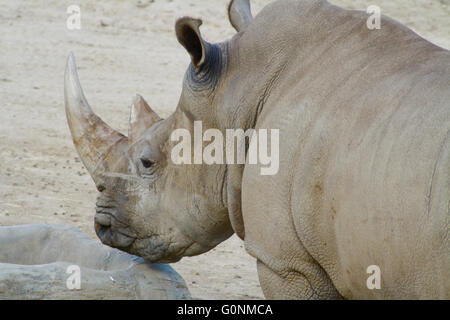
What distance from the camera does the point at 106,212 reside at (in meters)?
4.17

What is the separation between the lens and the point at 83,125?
14.3 ft

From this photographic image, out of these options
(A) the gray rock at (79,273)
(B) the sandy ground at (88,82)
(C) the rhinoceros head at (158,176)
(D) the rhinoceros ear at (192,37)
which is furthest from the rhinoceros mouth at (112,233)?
(B) the sandy ground at (88,82)

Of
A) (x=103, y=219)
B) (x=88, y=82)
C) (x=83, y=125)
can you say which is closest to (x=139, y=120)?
(x=83, y=125)

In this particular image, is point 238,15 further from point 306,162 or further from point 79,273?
point 79,273

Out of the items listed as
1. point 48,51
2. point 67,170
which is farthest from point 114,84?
point 67,170

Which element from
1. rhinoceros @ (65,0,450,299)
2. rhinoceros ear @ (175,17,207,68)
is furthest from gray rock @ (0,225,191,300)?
rhinoceros ear @ (175,17,207,68)

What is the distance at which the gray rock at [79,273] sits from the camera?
415 centimetres

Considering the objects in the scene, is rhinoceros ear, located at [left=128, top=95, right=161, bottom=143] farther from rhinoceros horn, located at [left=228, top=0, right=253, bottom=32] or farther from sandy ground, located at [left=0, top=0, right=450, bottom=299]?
sandy ground, located at [left=0, top=0, right=450, bottom=299]

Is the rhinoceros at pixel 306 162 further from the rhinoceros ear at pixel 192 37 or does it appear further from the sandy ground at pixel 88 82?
the sandy ground at pixel 88 82

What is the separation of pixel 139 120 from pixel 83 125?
266 millimetres

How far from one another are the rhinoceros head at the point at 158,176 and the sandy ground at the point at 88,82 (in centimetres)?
122

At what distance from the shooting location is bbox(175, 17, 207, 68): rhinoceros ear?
12.3ft

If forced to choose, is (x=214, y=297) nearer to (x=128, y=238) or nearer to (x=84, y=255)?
(x=84, y=255)
